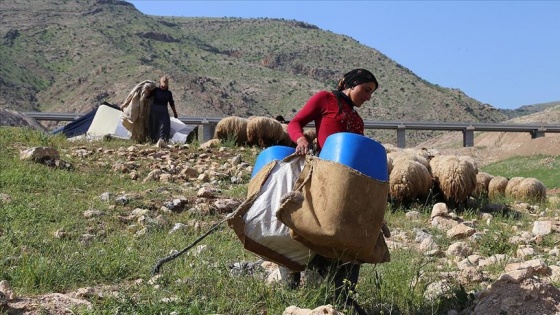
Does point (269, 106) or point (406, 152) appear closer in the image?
point (406, 152)

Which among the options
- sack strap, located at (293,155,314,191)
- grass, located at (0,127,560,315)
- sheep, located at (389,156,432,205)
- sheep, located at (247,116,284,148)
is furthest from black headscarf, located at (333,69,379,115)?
sheep, located at (247,116,284,148)

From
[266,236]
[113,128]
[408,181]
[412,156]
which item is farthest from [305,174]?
[113,128]

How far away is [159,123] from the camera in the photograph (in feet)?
43.3

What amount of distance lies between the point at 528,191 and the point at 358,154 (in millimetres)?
7639

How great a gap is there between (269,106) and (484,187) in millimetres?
52842

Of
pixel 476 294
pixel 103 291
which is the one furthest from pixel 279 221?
pixel 476 294

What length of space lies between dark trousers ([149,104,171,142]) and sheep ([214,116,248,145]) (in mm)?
970

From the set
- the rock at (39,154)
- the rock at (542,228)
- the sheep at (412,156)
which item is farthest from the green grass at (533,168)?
the rock at (39,154)

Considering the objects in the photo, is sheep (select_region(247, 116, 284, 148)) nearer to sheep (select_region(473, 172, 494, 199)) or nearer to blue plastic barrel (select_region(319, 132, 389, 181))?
sheep (select_region(473, 172, 494, 199))

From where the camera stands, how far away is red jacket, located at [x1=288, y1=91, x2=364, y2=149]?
4.44 meters

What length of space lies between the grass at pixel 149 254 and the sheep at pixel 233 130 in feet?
11.8

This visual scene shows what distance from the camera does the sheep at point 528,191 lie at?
1073 centimetres

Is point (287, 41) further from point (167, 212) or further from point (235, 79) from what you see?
point (167, 212)

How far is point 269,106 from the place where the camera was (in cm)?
6353
